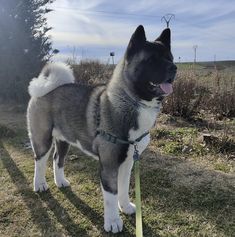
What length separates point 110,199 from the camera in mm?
3875

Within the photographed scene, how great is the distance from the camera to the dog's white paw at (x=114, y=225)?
3961 millimetres

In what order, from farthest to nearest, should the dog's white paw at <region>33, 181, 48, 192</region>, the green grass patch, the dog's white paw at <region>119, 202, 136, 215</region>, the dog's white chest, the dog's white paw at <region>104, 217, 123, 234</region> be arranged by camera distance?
the dog's white paw at <region>33, 181, 48, 192</region> → the dog's white paw at <region>119, 202, 136, 215</region> → the green grass patch → the dog's white paw at <region>104, 217, 123, 234</region> → the dog's white chest

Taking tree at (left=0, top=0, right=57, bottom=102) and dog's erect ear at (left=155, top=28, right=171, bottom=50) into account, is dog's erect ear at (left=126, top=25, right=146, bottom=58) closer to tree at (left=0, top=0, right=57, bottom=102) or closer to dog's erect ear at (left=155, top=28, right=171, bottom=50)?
dog's erect ear at (left=155, top=28, right=171, bottom=50)

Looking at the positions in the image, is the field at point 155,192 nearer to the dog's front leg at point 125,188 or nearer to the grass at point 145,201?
the grass at point 145,201

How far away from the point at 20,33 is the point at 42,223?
8953 mm

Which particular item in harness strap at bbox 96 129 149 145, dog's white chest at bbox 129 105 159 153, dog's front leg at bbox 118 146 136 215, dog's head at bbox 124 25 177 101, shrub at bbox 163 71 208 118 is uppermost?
dog's head at bbox 124 25 177 101

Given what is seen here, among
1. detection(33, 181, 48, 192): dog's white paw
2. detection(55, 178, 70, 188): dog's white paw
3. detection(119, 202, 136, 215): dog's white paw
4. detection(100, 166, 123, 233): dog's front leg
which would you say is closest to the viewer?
detection(100, 166, 123, 233): dog's front leg

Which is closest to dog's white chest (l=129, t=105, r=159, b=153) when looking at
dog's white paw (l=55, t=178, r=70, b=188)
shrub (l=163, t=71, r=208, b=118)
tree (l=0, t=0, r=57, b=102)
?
dog's white paw (l=55, t=178, r=70, b=188)

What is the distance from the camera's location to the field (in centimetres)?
416

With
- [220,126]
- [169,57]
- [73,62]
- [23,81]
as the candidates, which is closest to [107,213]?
[169,57]

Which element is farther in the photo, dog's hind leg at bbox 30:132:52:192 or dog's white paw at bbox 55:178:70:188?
dog's white paw at bbox 55:178:70:188

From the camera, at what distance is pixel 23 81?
471 inches

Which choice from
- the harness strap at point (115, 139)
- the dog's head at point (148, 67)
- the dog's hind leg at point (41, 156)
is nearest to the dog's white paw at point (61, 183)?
the dog's hind leg at point (41, 156)

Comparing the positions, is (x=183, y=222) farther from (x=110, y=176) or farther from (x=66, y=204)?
(x=66, y=204)
